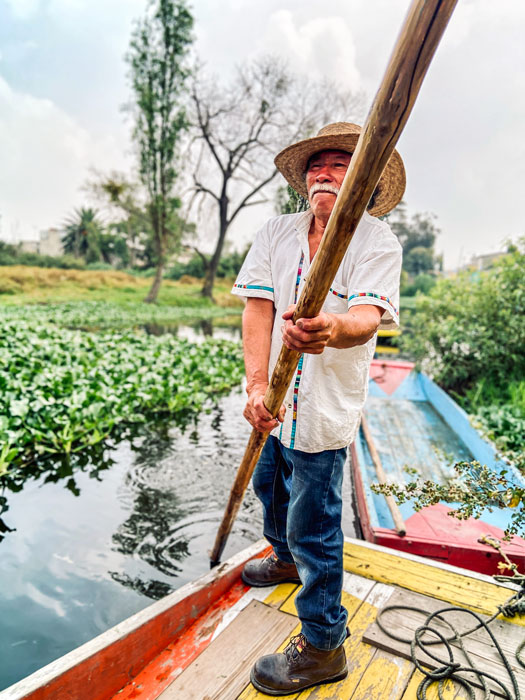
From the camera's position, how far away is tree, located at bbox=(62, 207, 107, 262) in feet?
133

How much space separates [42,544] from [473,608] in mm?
2759

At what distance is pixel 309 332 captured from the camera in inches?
47.5

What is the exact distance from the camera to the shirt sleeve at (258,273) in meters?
1.69

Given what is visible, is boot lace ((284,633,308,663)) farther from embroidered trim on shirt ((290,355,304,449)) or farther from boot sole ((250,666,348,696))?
embroidered trim on shirt ((290,355,304,449))

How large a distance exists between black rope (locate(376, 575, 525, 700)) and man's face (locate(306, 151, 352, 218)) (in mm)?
1515

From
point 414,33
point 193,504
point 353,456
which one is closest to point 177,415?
point 193,504

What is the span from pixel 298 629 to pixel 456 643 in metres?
0.57

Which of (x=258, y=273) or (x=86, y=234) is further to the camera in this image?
(x=86, y=234)

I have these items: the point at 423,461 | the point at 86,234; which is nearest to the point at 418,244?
the point at 86,234

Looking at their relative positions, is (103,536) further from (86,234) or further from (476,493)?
(86,234)

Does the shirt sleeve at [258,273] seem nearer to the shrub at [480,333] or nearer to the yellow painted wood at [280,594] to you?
the yellow painted wood at [280,594]

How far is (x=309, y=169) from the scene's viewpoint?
1.69 m

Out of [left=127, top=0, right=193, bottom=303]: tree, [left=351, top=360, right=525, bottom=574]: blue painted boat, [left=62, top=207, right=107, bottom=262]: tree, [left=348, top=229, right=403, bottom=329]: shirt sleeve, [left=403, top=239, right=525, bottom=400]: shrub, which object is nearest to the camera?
[left=348, top=229, right=403, bottom=329]: shirt sleeve

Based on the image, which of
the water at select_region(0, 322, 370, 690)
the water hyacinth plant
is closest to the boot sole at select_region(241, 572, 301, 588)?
the water at select_region(0, 322, 370, 690)
